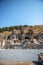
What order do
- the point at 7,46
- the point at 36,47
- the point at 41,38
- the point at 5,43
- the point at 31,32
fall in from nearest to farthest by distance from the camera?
the point at 36,47 → the point at 7,46 → the point at 5,43 → the point at 41,38 → the point at 31,32

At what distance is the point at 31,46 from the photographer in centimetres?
2475

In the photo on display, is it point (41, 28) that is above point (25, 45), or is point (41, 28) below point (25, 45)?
above

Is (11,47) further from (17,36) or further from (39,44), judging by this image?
(17,36)

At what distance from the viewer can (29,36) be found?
32875 mm

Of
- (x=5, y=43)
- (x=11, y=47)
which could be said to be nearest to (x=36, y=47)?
(x=11, y=47)

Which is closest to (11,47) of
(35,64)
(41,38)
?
(41,38)

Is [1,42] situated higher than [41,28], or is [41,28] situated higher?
[41,28]

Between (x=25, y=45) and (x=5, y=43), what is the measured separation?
13.0 feet

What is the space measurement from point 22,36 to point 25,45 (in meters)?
8.47

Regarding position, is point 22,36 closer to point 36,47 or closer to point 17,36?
point 17,36

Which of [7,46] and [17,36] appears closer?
[7,46]

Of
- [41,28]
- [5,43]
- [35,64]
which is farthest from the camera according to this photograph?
[41,28]

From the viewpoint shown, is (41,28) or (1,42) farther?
(41,28)

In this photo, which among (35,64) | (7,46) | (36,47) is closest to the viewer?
(35,64)
